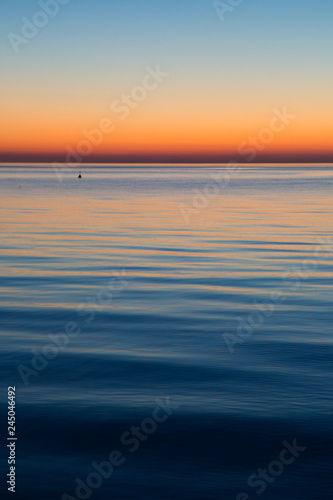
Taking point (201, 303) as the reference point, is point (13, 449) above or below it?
below

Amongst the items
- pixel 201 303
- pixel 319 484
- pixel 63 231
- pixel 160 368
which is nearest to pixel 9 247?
pixel 63 231

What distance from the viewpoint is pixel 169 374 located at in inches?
443

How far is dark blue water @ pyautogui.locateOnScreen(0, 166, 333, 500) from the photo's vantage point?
25.5ft

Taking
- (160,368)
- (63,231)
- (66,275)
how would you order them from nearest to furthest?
(160,368), (66,275), (63,231)

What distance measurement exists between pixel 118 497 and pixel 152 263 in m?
16.8

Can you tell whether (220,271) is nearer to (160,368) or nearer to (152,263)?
(152,263)

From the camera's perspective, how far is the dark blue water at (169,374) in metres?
7.77

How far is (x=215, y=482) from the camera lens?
7574mm

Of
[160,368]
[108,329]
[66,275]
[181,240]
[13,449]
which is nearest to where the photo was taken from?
[13,449]

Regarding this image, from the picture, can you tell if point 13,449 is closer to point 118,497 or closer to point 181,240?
point 118,497

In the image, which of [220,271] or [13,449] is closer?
[13,449]

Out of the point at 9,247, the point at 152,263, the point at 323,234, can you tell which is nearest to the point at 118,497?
the point at 152,263

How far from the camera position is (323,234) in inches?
1260

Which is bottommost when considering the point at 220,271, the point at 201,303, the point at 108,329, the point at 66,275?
the point at 108,329
